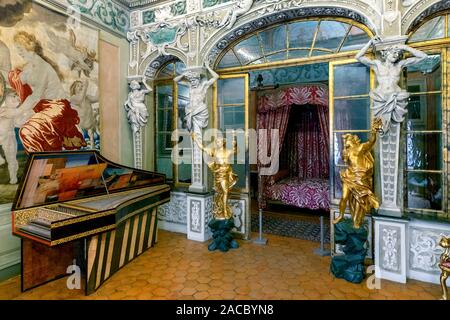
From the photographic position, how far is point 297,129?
7.01 meters

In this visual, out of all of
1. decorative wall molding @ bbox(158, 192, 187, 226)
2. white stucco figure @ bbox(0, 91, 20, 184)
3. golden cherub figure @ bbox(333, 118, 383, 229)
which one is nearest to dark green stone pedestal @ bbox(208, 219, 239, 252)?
decorative wall molding @ bbox(158, 192, 187, 226)

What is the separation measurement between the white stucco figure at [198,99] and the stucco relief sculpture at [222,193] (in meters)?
0.26

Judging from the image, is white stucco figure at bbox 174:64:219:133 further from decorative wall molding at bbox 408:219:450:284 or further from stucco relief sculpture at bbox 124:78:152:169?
decorative wall molding at bbox 408:219:450:284

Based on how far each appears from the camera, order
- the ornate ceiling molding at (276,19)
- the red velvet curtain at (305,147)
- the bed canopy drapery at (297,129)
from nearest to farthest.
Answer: the ornate ceiling molding at (276,19), the bed canopy drapery at (297,129), the red velvet curtain at (305,147)

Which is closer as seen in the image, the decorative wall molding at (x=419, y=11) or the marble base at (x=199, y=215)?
the decorative wall molding at (x=419, y=11)

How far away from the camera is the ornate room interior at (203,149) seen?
2.83 m

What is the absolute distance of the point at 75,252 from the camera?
320 centimetres

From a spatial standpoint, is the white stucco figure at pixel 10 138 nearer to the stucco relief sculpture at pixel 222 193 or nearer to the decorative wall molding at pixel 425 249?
the stucco relief sculpture at pixel 222 193

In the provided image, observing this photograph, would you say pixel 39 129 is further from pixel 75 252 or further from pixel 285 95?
pixel 285 95

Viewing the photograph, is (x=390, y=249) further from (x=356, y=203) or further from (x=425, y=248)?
(x=356, y=203)

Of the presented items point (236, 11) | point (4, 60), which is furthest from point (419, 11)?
point (4, 60)

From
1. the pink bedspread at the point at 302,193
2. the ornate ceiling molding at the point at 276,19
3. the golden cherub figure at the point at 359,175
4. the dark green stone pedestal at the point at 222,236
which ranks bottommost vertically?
the dark green stone pedestal at the point at 222,236

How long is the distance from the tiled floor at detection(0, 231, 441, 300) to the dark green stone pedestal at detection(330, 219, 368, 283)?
9 cm

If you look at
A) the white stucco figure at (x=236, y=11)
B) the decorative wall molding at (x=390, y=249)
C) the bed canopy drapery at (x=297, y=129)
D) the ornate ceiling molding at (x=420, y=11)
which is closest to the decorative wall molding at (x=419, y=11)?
the ornate ceiling molding at (x=420, y=11)
